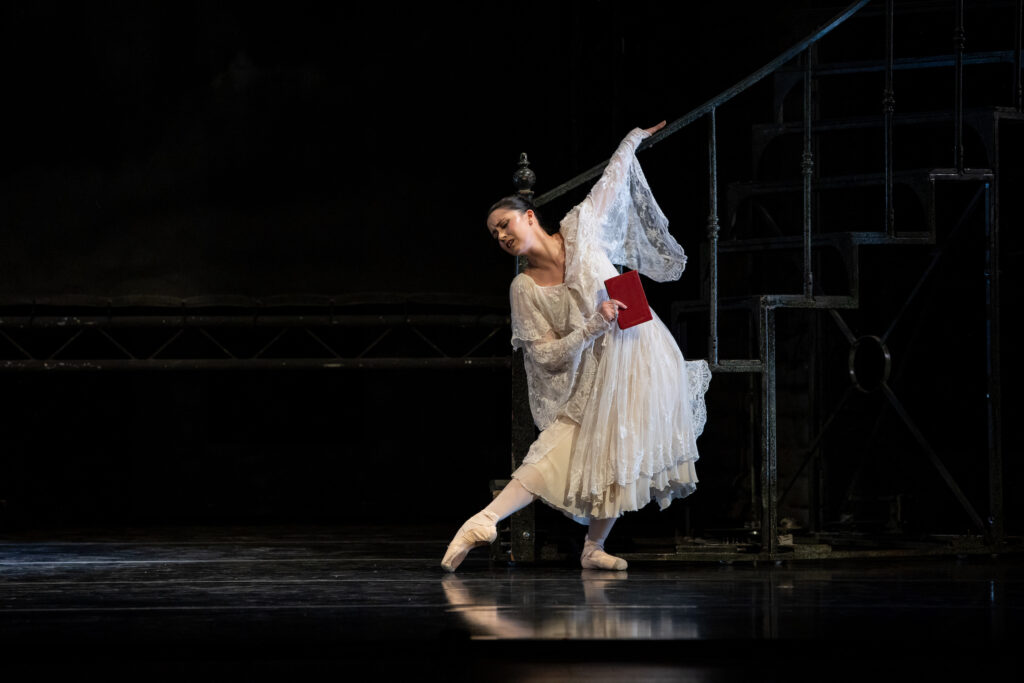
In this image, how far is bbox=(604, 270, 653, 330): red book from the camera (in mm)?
3832

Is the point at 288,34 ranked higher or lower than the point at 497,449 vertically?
higher

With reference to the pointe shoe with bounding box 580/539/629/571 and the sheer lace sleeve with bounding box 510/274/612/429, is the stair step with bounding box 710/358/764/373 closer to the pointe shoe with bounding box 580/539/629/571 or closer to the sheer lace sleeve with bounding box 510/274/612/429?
the sheer lace sleeve with bounding box 510/274/612/429

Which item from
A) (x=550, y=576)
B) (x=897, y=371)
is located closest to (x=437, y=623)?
(x=550, y=576)

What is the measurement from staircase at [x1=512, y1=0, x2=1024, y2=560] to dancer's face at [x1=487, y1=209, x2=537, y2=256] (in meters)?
0.25

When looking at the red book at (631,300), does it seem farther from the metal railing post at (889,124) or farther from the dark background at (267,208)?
the dark background at (267,208)

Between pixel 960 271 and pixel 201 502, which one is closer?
pixel 960 271

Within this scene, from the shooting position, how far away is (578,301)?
4.01 m

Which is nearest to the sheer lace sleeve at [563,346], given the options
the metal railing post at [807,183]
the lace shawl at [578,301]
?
the lace shawl at [578,301]

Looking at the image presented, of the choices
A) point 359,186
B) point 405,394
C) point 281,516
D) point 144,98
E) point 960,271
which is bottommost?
point 281,516

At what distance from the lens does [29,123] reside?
6.34 meters

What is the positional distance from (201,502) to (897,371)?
335 centimetres

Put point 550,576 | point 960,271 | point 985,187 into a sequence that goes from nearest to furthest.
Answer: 1. point 550,576
2. point 985,187
3. point 960,271

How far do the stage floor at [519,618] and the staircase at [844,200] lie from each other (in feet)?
1.76

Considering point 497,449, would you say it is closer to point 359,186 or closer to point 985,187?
point 359,186
